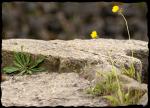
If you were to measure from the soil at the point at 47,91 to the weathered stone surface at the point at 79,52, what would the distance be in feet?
0.36

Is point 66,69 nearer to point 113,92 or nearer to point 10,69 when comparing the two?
point 10,69

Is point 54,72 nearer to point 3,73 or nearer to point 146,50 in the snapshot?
point 3,73

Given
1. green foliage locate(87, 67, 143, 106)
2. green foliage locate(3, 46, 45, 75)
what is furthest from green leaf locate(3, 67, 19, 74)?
green foliage locate(87, 67, 143, 106)

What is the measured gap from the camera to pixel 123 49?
6355 millimetres

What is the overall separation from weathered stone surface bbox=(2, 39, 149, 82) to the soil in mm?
110

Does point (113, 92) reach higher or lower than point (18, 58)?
lower

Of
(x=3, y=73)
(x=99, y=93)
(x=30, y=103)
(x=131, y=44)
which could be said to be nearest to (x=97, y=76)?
(x=99, y=93)

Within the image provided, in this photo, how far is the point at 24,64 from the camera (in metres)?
5.89

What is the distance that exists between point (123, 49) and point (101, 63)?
75 centimetres

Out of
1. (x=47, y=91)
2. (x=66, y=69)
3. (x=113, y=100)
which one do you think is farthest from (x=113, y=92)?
(x=66, y=69)

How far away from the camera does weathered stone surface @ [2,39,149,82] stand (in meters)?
5.80

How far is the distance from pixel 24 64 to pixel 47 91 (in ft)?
1.93

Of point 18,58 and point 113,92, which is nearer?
point 113,92

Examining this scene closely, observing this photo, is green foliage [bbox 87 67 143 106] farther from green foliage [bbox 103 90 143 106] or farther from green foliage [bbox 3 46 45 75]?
green foliage [bbox 3 46 45 75]
